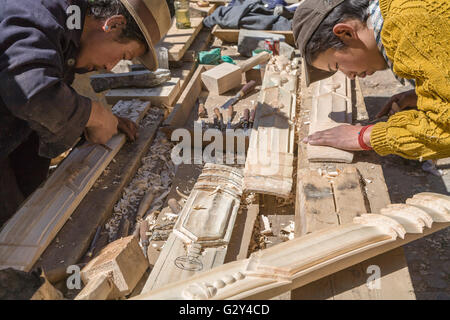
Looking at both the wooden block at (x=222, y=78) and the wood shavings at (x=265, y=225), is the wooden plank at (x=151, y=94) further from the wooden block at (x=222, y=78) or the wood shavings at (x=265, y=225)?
the wood shavings at (x=265, y=225)

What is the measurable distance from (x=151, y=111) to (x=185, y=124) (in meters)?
0.38

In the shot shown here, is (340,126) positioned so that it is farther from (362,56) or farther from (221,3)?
(221,3)

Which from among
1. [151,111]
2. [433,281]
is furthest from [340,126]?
[151,111]

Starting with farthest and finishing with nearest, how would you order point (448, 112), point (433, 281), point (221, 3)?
point (221, 3)
point (433, 281)
point (448, 112)

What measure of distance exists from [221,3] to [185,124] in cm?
453

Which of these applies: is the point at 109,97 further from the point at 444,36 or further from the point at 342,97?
the point at 444,36

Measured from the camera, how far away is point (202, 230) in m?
2.22

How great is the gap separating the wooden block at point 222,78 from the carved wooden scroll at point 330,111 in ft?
3.52

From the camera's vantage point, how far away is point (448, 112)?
2.10m
